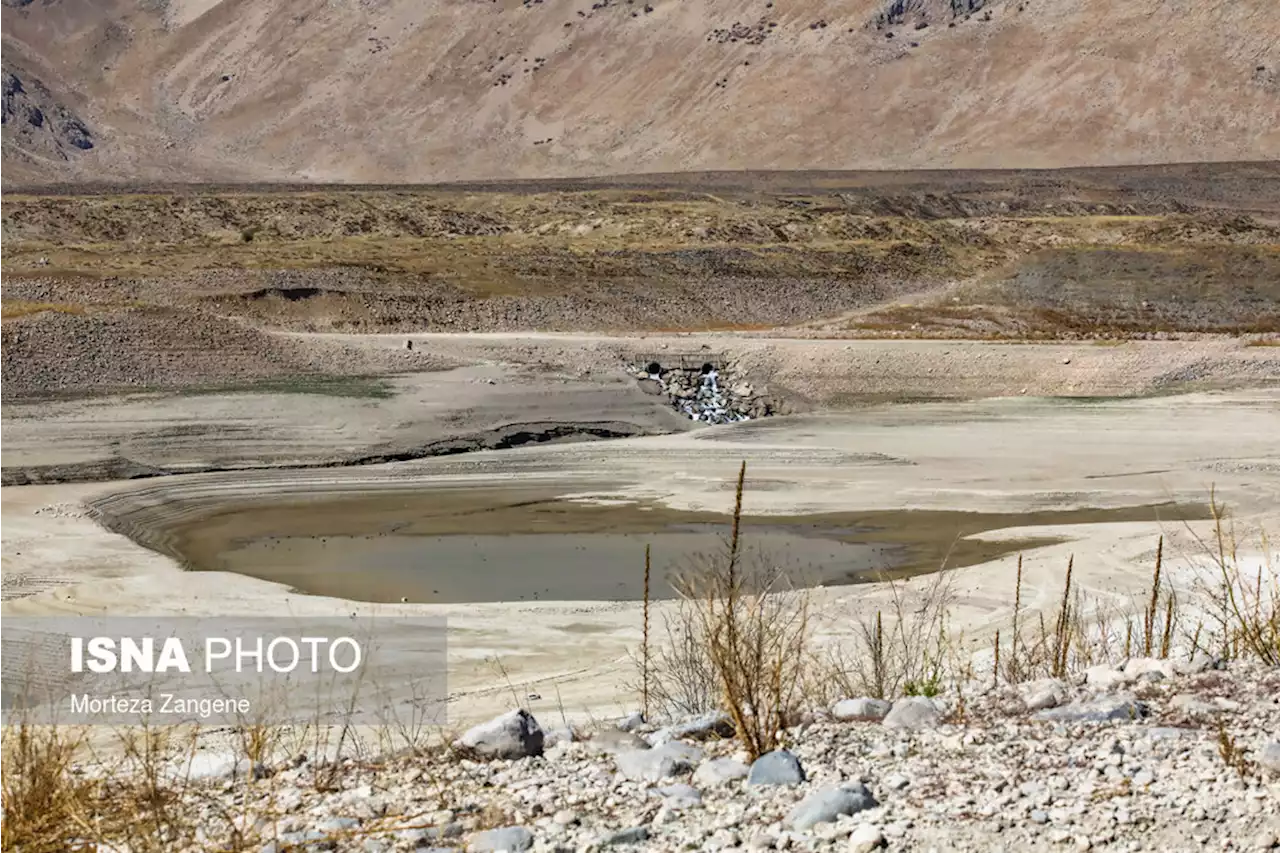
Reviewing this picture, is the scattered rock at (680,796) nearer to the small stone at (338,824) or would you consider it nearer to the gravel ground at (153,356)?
the small stone at (338,824)

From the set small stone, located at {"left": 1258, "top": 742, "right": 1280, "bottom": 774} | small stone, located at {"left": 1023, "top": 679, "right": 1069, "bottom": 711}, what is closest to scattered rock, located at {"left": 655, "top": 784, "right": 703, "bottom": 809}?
small stone, located at {"left": 1023, "top": 679, "right": 1069, "bottom": 711}

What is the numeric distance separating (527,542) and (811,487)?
18.3ft

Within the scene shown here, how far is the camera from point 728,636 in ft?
23.8

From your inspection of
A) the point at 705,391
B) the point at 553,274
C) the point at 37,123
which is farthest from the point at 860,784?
the point at 37,123

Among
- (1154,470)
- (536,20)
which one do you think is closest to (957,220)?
(1154,470)

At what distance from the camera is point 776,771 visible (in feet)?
22.4

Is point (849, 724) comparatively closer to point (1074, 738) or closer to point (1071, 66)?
point (1074, 738)

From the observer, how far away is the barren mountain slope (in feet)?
431

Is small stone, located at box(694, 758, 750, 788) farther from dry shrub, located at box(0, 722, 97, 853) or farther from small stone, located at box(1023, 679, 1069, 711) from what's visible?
dry shrub, located at box(0, 722, 97, 853)

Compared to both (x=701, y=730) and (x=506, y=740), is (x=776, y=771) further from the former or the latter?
(x=506, y=740)

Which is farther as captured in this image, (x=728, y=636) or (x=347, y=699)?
(x=347, y=699)

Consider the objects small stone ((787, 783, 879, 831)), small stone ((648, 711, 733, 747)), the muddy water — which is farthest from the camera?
the muddy water

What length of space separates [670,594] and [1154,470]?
470 inches

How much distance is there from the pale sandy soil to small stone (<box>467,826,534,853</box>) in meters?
5.20
